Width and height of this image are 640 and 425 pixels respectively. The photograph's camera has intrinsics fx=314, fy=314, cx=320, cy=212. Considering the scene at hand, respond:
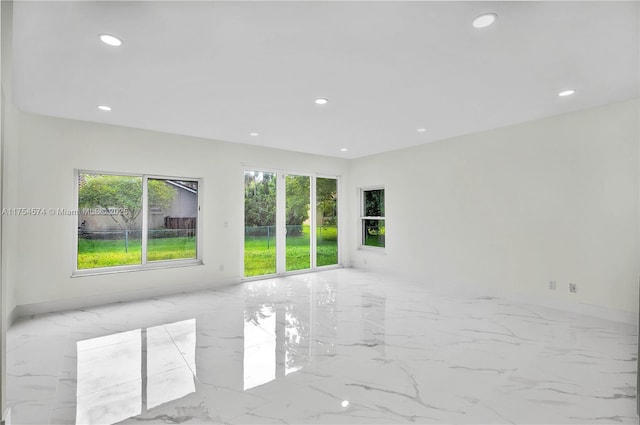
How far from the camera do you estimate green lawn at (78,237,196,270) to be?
4.32 meters

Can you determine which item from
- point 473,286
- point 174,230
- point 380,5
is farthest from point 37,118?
point 473,286

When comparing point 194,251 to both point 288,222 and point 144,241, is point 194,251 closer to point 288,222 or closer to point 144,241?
point 144,241

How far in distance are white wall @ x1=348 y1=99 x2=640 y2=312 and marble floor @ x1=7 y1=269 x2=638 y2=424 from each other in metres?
0.53

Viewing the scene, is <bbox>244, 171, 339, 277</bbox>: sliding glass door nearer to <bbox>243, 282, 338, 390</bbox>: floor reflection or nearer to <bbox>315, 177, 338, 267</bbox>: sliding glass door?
<bbox>315, 177, 338, 267</bbox>: sliding glass door

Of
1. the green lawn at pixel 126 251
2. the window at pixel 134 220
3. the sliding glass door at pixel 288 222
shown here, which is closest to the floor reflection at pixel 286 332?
the sliding glass door at pixel 288 222

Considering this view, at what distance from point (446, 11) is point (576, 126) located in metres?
2.99

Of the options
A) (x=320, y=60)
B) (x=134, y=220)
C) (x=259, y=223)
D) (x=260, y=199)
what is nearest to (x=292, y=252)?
(x=259, y=223)

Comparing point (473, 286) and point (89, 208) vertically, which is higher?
point (89, 208)

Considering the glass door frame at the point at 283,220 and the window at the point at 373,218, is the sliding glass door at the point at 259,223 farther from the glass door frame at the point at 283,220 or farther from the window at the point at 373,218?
the window at the point at 373,218

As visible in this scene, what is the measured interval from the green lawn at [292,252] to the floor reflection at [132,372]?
2435 mm

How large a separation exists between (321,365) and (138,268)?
134 inches

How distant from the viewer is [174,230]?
501cm

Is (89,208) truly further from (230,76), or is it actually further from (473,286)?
(473,286)

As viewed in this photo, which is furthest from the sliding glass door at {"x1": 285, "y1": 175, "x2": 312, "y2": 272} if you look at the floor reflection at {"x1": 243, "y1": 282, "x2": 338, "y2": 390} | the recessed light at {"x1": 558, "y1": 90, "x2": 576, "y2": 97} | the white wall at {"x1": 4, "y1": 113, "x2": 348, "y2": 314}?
the recessed light at {"x1": 558, "y1": 90, "x2": 576, "y2": 97}
